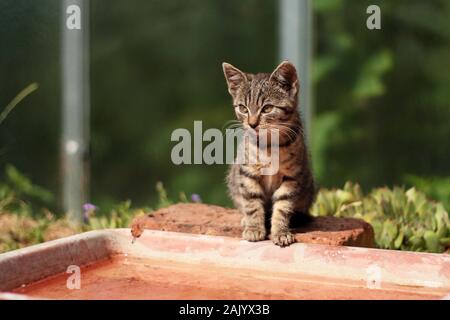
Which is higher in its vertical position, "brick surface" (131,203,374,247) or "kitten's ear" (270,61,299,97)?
"kitten's ear" (270,61,299,97)

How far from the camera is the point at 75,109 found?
4.95 m

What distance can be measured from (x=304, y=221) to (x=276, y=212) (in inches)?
10.1

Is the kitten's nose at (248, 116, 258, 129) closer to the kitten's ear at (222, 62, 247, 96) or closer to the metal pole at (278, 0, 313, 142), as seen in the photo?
the kitten's ear at (222, 62, 247, 96)

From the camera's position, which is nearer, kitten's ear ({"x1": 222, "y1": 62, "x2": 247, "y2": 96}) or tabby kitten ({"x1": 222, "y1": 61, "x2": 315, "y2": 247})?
tabby kitten ({"x1": 222, "y1": 61, "x2": 315, "y2": 247})

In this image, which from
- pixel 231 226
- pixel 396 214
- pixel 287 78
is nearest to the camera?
pixel 287 78

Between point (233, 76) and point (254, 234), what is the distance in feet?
2.57

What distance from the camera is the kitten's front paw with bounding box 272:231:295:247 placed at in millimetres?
2982

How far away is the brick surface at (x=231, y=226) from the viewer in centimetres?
306

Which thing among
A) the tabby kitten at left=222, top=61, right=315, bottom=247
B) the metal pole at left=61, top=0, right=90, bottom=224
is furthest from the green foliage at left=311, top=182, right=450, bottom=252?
the metal pole at left=61, top=0, right=90, bottom=224

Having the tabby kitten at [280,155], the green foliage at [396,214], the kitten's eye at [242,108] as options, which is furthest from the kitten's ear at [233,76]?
the green foliage at [396,214]

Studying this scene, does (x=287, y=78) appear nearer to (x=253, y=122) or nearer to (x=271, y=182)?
(x=253, y=122)
